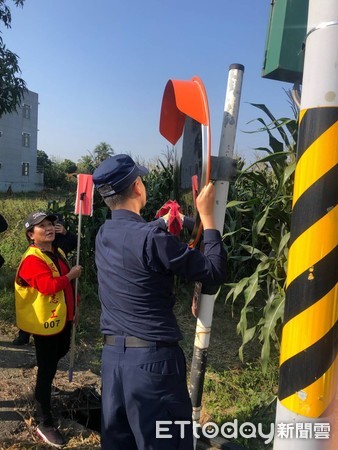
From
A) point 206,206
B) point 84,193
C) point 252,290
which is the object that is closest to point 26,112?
point 84,193

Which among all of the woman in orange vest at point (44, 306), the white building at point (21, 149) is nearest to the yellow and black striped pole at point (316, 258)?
the woman in orange vest at point (44, 306)

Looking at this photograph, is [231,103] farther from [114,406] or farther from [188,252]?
[114,406]

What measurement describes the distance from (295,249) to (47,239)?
80.1 inches

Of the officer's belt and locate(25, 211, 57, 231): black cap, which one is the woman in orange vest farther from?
the officer's belt

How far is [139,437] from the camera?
1.97 metres

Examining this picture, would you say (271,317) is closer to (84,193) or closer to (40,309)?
(40,309)

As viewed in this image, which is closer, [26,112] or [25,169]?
[26,112]

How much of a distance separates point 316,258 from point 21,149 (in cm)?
4243

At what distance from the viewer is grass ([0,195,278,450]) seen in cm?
357

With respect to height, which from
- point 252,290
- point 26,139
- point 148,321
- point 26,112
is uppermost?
point 26,112

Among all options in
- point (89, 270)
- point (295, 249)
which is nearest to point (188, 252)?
point (295, 249)

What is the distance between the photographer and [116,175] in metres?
2.00

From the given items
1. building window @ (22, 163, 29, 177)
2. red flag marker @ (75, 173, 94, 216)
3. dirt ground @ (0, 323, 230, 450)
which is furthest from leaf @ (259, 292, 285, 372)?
building window @ (22, 163, 29, 177)

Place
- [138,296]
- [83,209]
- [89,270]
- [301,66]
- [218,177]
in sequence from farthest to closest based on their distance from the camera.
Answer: [89,270], [83,209], [218,177], [138,296], [301,66]
